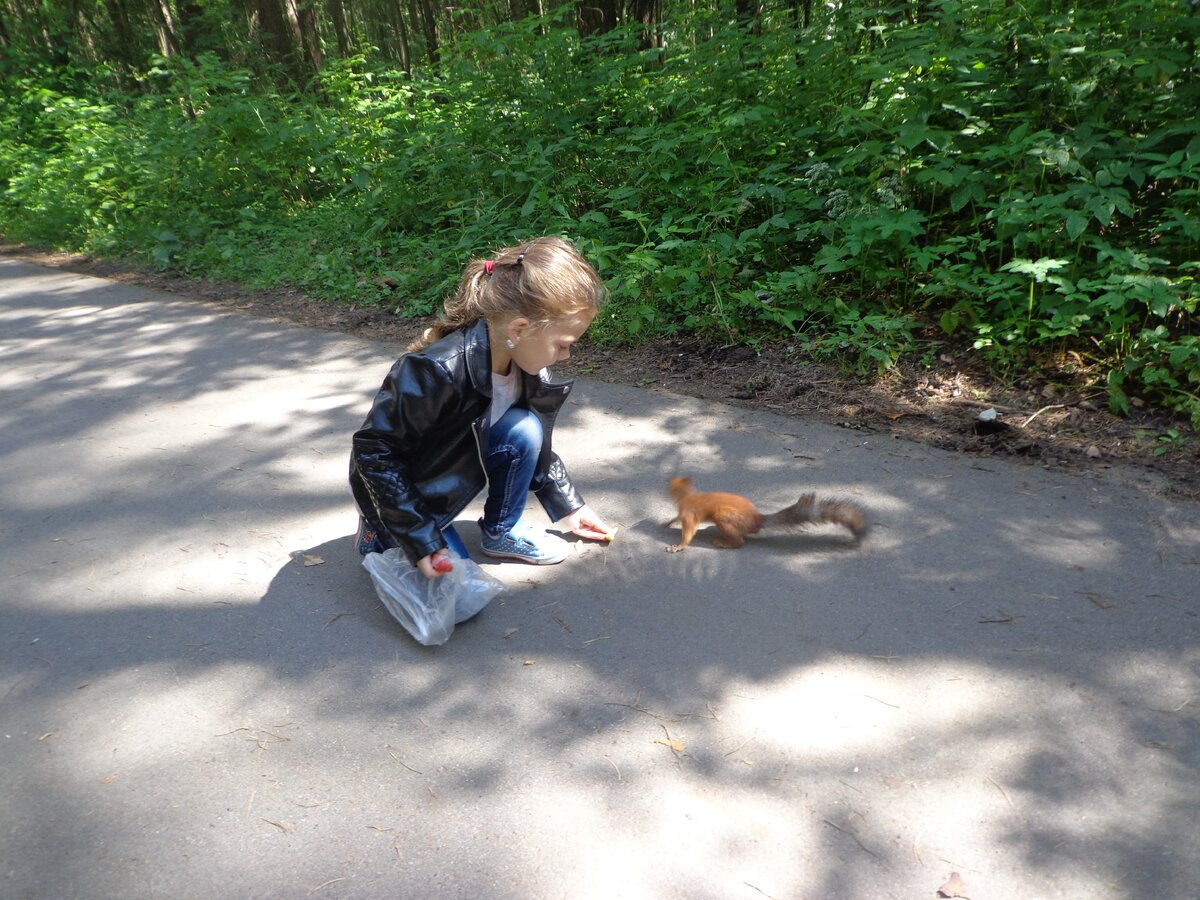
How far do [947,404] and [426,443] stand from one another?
2.88 m

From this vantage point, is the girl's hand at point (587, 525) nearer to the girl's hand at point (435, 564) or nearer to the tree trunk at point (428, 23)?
the girl's hand at point (435, 564)

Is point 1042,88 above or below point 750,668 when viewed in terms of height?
above

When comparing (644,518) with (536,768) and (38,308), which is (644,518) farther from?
(38,308)

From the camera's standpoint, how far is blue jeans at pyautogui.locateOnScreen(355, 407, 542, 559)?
324 centimetres

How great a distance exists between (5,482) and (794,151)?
212 inches

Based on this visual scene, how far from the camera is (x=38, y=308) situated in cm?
779

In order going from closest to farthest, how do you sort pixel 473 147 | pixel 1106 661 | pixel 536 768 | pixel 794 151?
pixel 536 768, pixel 1106 661, pixel 794 151, pixel 473 147

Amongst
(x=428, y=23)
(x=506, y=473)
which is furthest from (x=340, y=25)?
(x=506, y=473)

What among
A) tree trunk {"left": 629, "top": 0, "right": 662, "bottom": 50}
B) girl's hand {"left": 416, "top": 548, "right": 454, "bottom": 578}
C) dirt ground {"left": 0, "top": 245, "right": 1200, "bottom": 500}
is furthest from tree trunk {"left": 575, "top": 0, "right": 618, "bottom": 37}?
girl's hand {"left": 416, "top": 548, "right": 454, "bottom": 578}

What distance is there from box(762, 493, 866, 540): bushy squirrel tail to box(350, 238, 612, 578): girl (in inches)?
37.4

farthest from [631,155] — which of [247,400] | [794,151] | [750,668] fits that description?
[750,668]

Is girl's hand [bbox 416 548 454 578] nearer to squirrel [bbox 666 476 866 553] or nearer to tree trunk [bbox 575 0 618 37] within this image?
squirrel [bbox 666 476 866 553]

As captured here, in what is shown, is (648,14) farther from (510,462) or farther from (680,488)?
(510,462)

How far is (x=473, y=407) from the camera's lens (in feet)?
10.0
